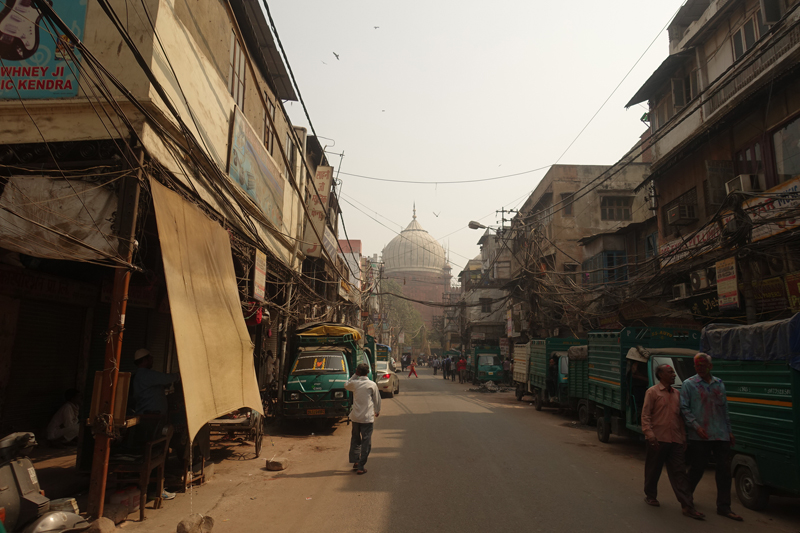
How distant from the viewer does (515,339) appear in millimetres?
37438

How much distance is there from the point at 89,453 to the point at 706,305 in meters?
15.0

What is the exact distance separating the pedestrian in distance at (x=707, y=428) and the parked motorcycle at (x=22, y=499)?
22.1 feet

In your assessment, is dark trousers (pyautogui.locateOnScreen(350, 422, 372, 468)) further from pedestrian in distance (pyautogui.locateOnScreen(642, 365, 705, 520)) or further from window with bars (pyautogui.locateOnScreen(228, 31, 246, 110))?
window with bars (pyautogui.locateOnScreen(228, 31, 246, 110))

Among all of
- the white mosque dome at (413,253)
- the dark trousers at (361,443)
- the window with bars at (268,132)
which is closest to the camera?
the dark trousers at (361,443)

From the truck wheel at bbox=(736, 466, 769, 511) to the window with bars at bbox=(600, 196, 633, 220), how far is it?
82.6ft

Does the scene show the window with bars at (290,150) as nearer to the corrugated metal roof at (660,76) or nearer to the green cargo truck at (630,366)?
the green cargo truck at (630,366)

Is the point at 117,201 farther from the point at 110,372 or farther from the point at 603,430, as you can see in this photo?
the point at 603,430

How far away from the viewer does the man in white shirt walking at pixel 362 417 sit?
7.72m

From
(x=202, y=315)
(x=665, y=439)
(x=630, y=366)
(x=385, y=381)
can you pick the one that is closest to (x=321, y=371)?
(x=202, y=315)

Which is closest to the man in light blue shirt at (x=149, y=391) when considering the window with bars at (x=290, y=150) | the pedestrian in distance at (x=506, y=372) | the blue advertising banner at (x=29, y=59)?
the blue advertising banner at (x=29, y=59)

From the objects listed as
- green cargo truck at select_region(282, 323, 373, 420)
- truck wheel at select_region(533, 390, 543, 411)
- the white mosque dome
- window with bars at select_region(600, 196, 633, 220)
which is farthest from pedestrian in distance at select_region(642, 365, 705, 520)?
the white mosque dome

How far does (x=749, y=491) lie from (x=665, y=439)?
138 cm

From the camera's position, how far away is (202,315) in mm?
5945

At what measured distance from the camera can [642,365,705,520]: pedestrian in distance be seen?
591cm
